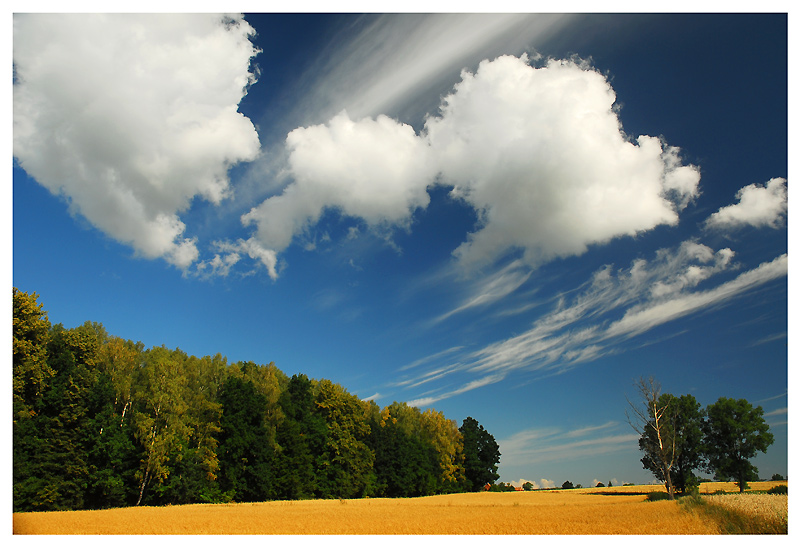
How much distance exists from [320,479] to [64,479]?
2998 centimetres

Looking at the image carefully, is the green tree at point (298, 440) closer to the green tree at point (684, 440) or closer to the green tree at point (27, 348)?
the green tree at point (27, 348)

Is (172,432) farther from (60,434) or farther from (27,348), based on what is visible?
(27,348)

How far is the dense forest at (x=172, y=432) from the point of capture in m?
36.2

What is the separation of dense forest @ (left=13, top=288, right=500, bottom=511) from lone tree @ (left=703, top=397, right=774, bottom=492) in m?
43.5

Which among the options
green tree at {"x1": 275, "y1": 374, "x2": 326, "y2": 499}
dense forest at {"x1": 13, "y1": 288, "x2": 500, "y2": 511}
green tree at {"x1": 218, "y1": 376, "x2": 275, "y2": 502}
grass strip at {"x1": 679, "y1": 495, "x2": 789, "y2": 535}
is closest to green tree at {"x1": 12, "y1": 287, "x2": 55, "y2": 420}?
dense forest at {"x1": 13, "y1": 288, "x2": 500, "y2": 511}

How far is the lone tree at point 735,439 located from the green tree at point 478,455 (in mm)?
42124

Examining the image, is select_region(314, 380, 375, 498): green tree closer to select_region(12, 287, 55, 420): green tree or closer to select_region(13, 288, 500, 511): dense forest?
select_region(13, 288, 500, 511): dense forest

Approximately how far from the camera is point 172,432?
43.0m

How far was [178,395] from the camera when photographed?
44.7 meters

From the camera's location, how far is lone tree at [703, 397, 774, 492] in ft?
202
